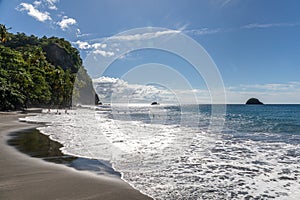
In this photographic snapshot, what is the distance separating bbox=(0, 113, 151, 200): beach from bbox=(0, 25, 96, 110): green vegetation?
31840mm

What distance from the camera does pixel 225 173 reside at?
745 cm

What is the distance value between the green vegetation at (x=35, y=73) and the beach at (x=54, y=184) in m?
31.8

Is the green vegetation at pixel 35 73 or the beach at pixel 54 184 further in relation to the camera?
the green vegetation at pixel 35 73

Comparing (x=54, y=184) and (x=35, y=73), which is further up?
(x=35, y=73)

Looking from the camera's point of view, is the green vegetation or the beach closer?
the beach

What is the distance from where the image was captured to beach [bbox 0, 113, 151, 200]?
4.96 metres

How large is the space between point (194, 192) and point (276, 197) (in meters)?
1.92

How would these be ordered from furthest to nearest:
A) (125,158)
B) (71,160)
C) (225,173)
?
(125,158) → (71,160) → (225,173)

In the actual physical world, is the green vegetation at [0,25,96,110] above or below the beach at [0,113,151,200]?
above

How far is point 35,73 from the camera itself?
160ft

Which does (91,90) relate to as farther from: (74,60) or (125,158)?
(125,158)

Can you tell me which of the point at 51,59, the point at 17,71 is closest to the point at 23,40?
the point at 51,59

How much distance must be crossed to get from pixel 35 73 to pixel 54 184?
160ft

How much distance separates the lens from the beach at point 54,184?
4961mm
